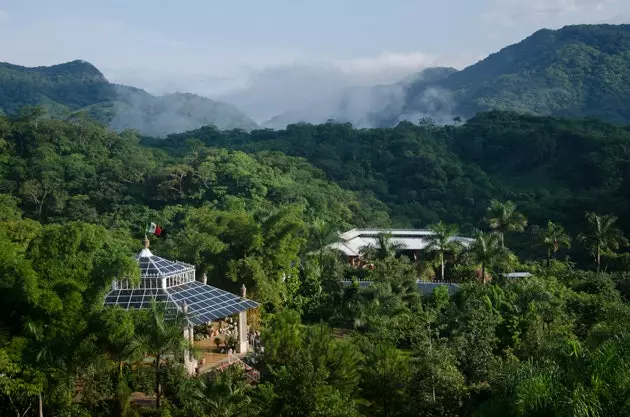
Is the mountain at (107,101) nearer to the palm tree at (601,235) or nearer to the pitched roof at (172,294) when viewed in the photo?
the palm tree at (601,235)

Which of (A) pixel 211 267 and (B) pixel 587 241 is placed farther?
Answer: (B) pixel 587 241

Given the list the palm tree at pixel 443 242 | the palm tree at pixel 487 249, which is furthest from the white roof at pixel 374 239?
the palm tree at pixel 487 249

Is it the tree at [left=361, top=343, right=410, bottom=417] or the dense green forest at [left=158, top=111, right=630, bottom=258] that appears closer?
the tree at [left=361, top=343, right=410, bottom=417]

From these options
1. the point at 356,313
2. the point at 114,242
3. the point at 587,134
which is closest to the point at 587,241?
the point at 356,313

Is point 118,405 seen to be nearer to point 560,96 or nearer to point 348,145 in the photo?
point 348,145

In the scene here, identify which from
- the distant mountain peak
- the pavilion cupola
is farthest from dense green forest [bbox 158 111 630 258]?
the distant mountain peak

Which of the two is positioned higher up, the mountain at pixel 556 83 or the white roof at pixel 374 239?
the mountain at pixel 556 83

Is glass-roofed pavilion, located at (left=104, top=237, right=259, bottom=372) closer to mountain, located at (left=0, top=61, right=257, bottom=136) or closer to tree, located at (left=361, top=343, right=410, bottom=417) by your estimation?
tree, located at (left=361, top=343, right=410, bottom=417)
